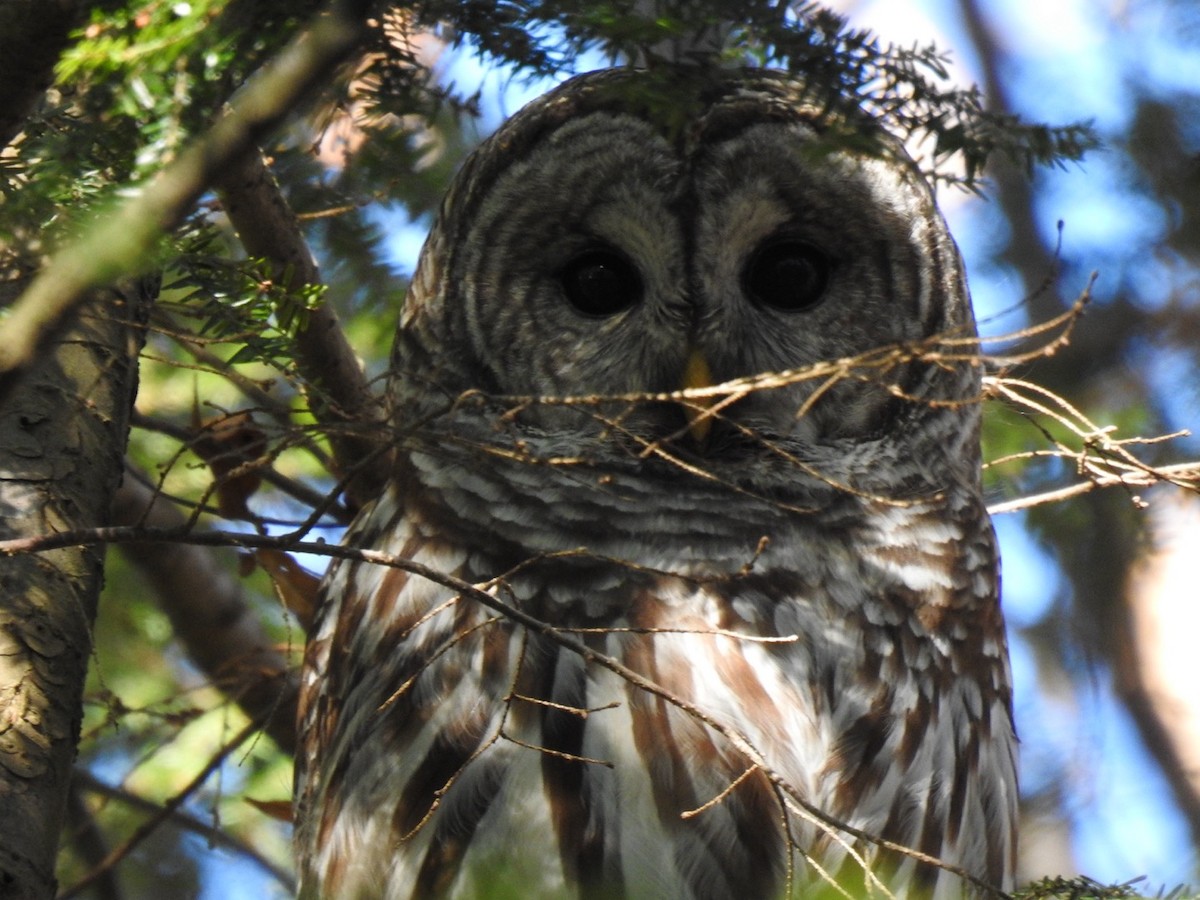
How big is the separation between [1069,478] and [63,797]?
2.97m

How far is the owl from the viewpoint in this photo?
2492mm

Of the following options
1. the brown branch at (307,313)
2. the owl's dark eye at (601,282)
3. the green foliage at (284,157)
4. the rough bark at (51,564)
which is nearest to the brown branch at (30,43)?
the green foliage at (284,157)

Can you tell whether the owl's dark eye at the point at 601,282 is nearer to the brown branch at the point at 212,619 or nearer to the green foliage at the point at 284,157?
the green foliage at the point at 284,157

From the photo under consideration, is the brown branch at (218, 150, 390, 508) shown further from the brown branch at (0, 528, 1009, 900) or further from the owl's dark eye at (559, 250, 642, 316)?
the brown branch at (0, 528, 1009, 900)

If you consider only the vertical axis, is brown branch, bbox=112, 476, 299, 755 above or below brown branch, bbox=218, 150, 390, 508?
below

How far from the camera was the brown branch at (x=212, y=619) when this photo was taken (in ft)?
11.6

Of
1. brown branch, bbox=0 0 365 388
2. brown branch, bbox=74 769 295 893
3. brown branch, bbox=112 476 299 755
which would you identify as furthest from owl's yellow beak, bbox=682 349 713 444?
brown branch, bbox=0 0 365 388

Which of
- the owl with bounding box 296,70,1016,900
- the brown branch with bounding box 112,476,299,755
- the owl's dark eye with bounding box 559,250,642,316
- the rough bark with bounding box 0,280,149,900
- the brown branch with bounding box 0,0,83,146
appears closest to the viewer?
the brown branch with bounding box 0,0,83,146

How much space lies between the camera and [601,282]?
3174mm

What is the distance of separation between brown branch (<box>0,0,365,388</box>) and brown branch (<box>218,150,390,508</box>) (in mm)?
1229

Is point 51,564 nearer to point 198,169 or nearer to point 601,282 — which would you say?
point 198,169

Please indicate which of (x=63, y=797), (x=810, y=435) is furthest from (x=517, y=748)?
(x=810, y=435)

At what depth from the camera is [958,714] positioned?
279cm

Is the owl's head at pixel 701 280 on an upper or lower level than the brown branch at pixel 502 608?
upper
